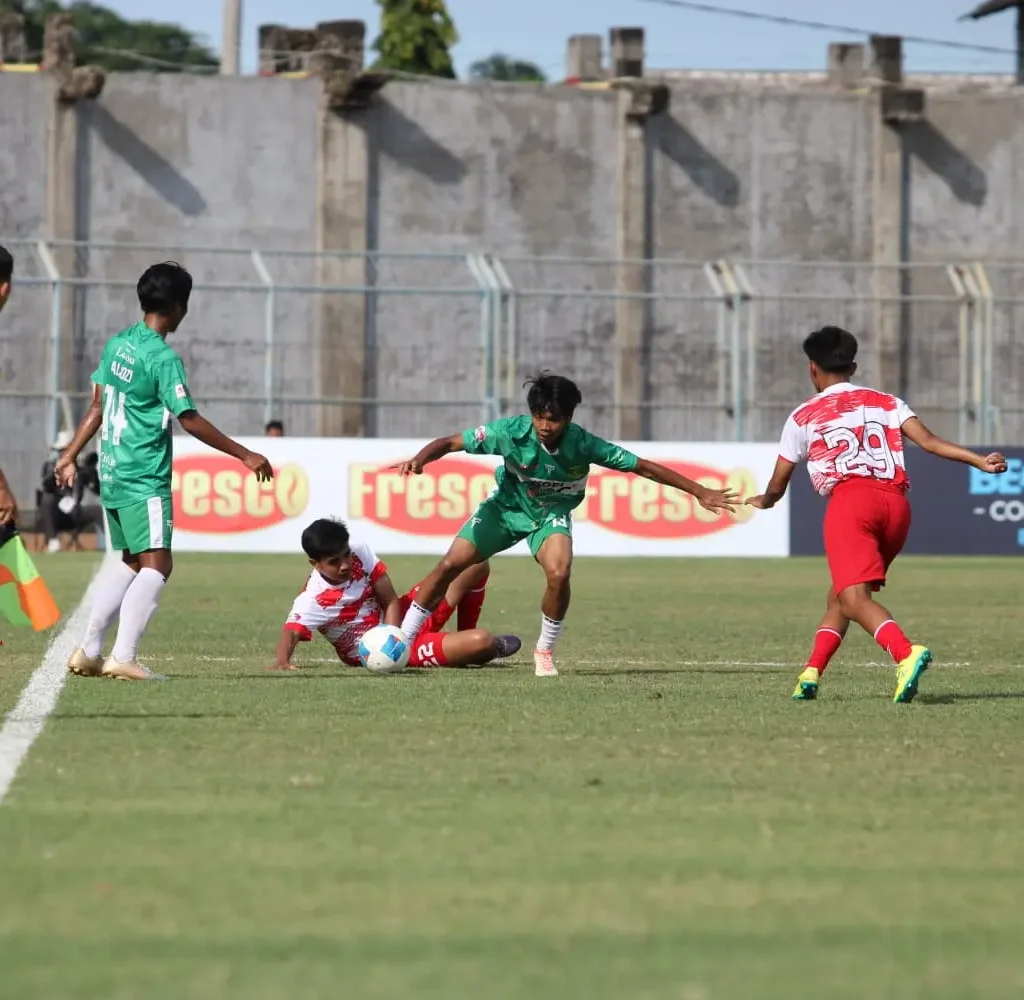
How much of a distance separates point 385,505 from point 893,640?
54.5 feet

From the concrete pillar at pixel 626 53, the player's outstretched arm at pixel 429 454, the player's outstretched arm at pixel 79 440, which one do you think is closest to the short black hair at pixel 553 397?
the player's outstretched arm at pixel 429 454

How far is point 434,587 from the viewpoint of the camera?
35.4 feet

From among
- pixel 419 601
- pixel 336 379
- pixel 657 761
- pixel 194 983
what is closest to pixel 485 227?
pixel 336 379

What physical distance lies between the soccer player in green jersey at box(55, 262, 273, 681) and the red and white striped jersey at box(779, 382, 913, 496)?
2479 millimetres

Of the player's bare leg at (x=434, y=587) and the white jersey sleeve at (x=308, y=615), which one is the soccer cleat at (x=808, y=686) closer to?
the player's bare leg at (x=434, y=587)

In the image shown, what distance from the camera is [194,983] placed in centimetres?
399

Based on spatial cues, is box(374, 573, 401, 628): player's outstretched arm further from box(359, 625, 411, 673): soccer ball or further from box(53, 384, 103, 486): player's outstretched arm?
box(53, 384, 103, 486): player's outstretched arm

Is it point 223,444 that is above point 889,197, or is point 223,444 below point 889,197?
below

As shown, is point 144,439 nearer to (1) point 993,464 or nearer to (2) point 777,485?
(2) point 777,485

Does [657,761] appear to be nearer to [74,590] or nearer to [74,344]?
[74,590]

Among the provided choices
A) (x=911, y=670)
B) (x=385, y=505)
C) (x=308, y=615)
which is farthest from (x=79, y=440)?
(x=385, y=505)

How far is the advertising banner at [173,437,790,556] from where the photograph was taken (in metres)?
25.2

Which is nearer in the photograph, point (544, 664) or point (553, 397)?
point (553, 397)

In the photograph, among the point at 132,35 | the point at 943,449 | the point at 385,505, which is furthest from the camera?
the point at 132,35
